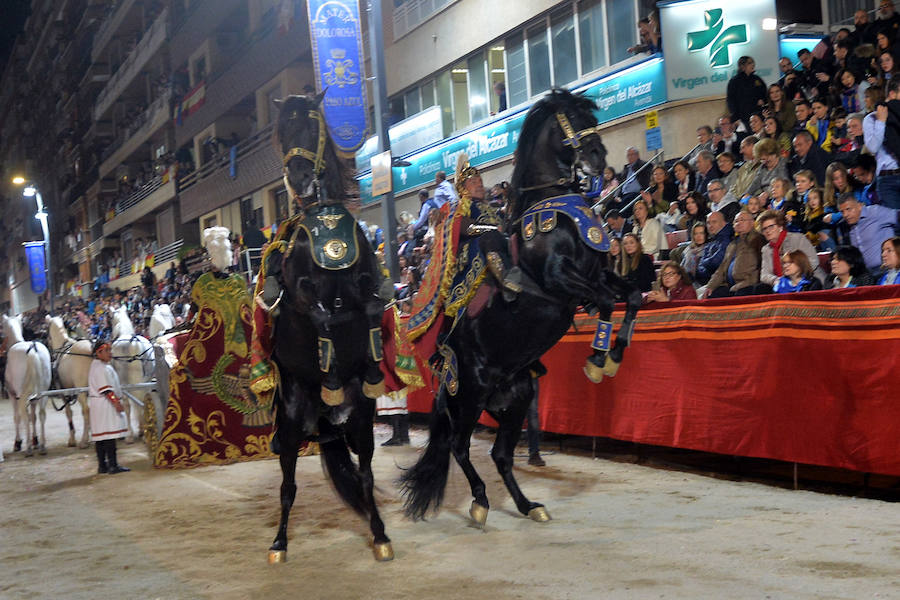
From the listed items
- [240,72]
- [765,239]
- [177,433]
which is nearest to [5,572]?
[177,433]

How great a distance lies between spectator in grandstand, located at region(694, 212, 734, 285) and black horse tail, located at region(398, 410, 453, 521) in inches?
188

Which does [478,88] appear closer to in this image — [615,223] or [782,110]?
[615,223]

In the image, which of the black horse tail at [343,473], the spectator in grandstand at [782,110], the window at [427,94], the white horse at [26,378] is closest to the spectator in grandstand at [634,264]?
the spectator in grandstand at [782,110]

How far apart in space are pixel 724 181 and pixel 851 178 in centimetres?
225

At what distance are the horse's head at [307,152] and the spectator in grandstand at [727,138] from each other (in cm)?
806

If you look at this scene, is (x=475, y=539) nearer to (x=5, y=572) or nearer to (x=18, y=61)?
(x=5, y=572)

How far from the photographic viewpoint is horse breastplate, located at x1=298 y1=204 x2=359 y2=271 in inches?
243

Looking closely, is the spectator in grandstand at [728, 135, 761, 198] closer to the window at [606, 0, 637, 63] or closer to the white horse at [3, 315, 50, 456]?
the window at [606, 0, 637, 63]

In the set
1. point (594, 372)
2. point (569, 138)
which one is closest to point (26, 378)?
point (569, 138)

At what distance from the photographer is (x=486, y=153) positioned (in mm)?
21594

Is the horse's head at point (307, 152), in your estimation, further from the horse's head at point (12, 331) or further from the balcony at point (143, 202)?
the balcony at point (143, 202)

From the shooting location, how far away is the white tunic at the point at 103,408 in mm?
11445

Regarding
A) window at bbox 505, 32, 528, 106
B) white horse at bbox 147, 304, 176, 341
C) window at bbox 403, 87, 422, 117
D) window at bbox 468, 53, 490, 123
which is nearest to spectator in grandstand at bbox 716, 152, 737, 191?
window at bbox 505, 32, 528, 106

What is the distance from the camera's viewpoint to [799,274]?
8.58 metres
